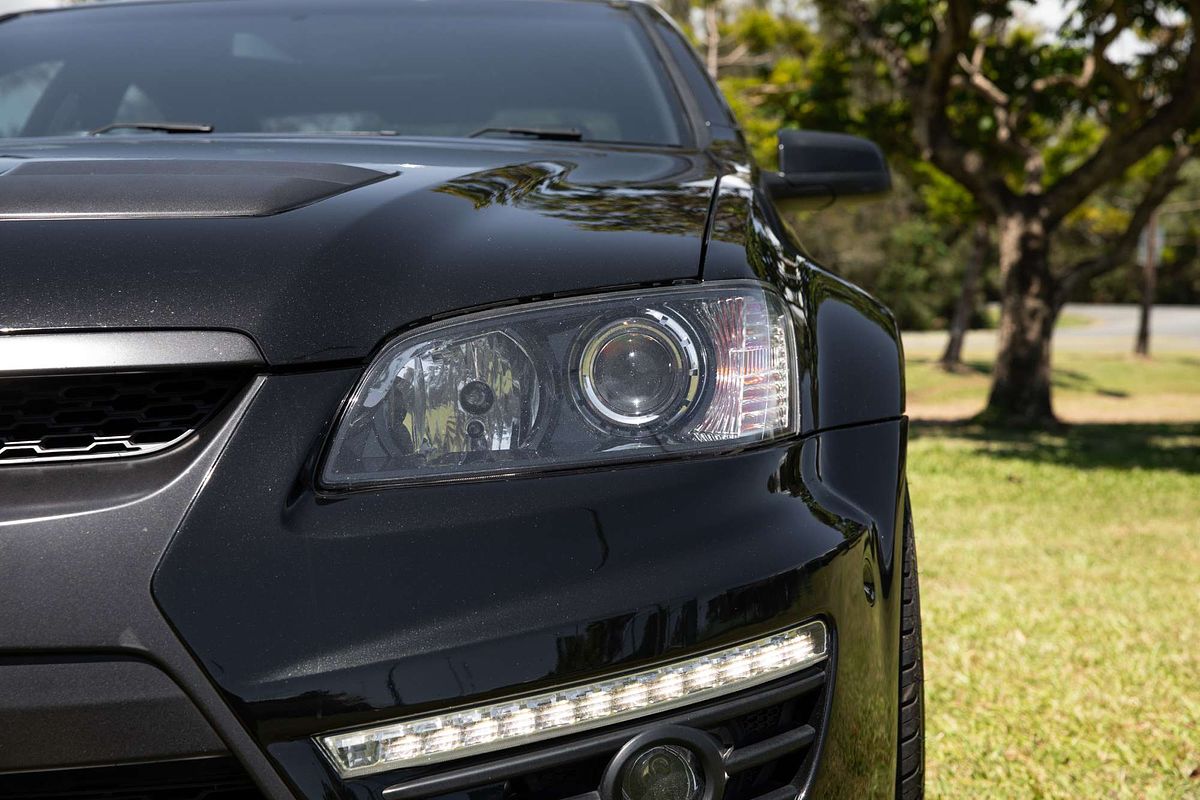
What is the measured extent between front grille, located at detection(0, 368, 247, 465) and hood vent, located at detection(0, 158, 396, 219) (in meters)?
0.20

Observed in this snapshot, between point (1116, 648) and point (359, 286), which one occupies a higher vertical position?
point (359, 286)

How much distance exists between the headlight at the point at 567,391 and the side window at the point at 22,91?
6.18 ft

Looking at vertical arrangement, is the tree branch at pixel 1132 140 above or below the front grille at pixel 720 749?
above

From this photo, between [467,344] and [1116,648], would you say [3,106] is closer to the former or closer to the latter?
[467,344]

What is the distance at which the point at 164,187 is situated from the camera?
1.37 metres

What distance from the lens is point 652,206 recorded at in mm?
1498

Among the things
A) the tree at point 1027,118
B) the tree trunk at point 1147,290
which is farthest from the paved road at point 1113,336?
the tree at point 1027,118

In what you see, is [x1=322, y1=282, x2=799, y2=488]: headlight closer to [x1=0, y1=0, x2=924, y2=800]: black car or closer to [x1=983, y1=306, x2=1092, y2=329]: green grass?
[x1=0, y1=0, x2=924, y2=800]: black car

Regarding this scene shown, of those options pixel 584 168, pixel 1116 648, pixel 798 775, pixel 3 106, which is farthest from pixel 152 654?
pixel 1116 648

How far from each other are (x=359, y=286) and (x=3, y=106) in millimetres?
1899

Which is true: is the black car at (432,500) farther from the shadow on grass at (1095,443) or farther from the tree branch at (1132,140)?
the tree branch at (1132,140)

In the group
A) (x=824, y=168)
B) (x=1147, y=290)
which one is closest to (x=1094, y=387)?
(x=1147, y=290)

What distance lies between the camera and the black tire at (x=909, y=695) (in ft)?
4.81

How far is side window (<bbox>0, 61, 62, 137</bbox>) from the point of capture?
2676 millimetres
